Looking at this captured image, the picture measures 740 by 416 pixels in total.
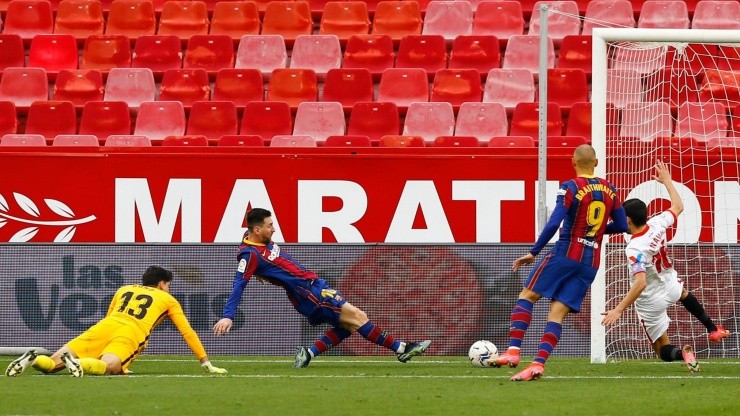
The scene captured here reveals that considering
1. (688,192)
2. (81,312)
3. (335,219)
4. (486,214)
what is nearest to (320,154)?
(335,219)

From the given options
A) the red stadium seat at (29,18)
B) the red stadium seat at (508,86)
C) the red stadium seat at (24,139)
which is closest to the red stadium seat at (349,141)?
the red stadium seat at (508,86)

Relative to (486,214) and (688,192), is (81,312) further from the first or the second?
(688,192)

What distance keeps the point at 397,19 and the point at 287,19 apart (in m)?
1.44

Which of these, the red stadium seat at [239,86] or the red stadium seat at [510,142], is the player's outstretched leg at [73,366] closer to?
the red stadium seat at [510,142]

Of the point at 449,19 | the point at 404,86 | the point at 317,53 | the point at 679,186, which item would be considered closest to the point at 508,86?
the point at 404,86

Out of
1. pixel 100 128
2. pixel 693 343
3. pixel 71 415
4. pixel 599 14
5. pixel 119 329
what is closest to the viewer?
pixel 71 415

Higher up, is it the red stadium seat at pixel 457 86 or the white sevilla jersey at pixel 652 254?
the red stadium seat at pixel 457 86

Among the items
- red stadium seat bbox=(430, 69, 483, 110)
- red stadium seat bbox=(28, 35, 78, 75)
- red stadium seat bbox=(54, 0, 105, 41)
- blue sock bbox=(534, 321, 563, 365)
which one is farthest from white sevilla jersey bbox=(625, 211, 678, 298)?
red stadium seat bbox=(54, 0, 105, 41)

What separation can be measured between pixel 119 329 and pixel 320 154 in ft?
11.6

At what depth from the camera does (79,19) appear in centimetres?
1755

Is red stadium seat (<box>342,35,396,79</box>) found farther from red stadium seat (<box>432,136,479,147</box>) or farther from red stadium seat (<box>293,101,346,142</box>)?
red stadium seat (<box>432,136,479,147</box>)

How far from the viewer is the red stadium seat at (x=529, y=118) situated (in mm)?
14578

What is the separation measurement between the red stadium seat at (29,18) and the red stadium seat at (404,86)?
489cm

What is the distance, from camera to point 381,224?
12.7 metres
